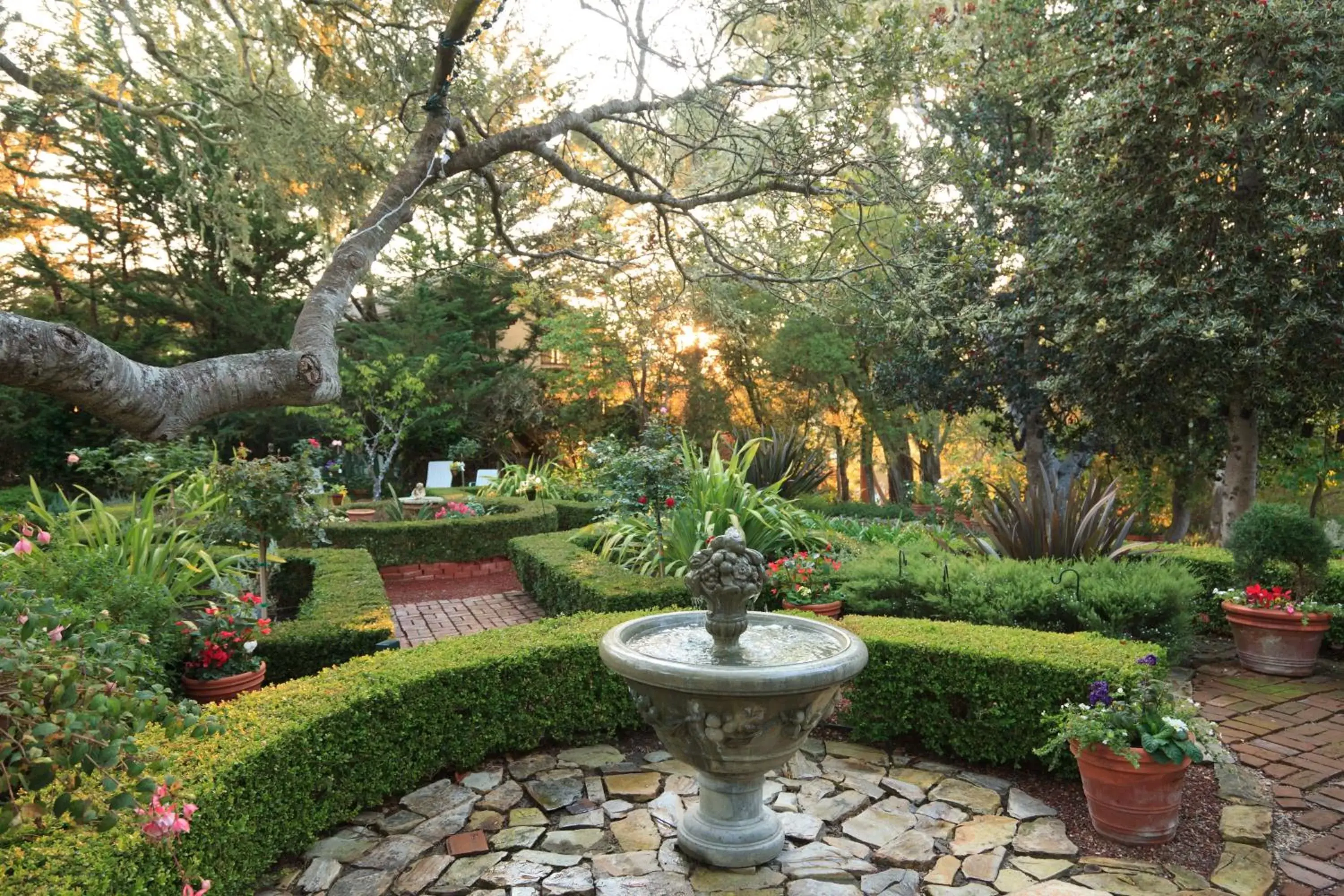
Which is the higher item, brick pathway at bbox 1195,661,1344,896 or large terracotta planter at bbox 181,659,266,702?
large terracotta planter at bbox 181,659,266,702

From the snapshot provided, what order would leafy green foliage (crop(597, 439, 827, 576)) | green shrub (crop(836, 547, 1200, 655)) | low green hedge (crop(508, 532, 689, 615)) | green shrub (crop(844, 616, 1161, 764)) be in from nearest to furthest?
green shrub (crop(844, 616, 1161, 764))
green shrub (crop(836, 547, 1200, 655))
low green hedge (crop(508, 532, 689, 615))
leafy green foliage (crop(597, 439, 827, 576))

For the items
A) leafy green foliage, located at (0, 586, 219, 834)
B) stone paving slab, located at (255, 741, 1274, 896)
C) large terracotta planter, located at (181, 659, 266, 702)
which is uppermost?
leafy green foliage, located at (0, 586, 219, 834)

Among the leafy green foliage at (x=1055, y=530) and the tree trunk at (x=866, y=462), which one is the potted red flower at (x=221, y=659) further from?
the tree trunk at (x=866, y=462)

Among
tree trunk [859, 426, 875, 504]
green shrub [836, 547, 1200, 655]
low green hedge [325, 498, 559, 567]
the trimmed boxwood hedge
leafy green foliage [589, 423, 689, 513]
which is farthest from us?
tree trunk [859, 426, 875, 504]

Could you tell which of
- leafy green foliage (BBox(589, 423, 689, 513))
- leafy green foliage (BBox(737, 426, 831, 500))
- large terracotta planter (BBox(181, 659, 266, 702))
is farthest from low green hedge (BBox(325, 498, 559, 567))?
large terracotta planter (BBox(181, 659, 266, 702))

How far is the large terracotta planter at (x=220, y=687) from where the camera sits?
393cm

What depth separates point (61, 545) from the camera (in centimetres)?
403

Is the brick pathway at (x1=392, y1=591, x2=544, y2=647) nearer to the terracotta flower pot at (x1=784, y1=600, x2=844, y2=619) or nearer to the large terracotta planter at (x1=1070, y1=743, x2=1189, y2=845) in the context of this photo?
the terracotta flower pot at (x1=784, y1=600, x2=844, y2=619)

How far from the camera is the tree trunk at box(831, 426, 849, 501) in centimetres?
1848

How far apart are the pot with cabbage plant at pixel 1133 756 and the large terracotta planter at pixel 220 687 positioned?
389 cm

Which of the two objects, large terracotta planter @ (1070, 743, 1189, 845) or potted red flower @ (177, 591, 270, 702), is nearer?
large terracotta planter @ (1070, 743, 1189, 845)

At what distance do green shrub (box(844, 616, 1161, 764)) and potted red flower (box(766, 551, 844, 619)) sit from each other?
38.2 inches

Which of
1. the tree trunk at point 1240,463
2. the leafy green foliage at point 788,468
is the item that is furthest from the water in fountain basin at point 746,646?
the leafy green foliage at point 788,468

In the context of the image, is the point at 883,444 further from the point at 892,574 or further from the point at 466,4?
the point at 466,4
